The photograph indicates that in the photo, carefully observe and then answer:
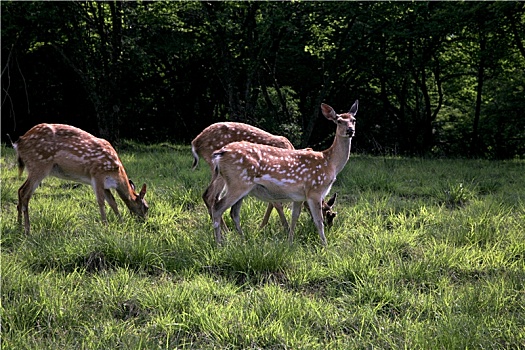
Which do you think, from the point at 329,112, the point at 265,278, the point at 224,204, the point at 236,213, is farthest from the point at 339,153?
the point at 265,278

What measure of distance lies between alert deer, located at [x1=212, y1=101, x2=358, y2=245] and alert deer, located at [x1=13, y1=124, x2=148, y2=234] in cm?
133

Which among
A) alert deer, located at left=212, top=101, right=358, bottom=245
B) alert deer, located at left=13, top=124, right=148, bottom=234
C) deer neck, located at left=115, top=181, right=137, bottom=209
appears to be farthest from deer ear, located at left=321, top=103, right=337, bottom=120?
deer neck, located at left=115, top=181, right=137, bottom=209

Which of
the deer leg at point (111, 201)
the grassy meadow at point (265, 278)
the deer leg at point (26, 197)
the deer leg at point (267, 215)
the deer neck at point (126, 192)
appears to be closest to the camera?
the grassy meadow at point (265, 278)

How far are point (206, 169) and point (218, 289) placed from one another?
4818 mm

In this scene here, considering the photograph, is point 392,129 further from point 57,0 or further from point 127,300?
point 127,300

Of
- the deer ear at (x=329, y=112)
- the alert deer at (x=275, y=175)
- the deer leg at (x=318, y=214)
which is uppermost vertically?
the deer ear at (x=329, y=112)

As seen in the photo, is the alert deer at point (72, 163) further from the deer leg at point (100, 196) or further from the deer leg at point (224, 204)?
the deer leg at point (224, 204)

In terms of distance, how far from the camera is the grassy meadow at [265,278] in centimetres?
Result: 382

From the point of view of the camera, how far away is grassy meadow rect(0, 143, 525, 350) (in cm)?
382

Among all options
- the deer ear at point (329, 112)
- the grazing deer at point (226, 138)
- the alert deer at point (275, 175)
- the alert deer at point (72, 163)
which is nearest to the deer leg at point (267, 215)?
the alert deer at point (275, 175)

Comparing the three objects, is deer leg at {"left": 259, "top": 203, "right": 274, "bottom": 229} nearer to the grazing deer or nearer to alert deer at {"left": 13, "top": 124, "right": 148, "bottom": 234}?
the grazing deer

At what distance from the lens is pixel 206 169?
9172 mm

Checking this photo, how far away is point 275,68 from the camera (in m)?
17.9

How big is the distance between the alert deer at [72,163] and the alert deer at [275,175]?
1.33 metres
